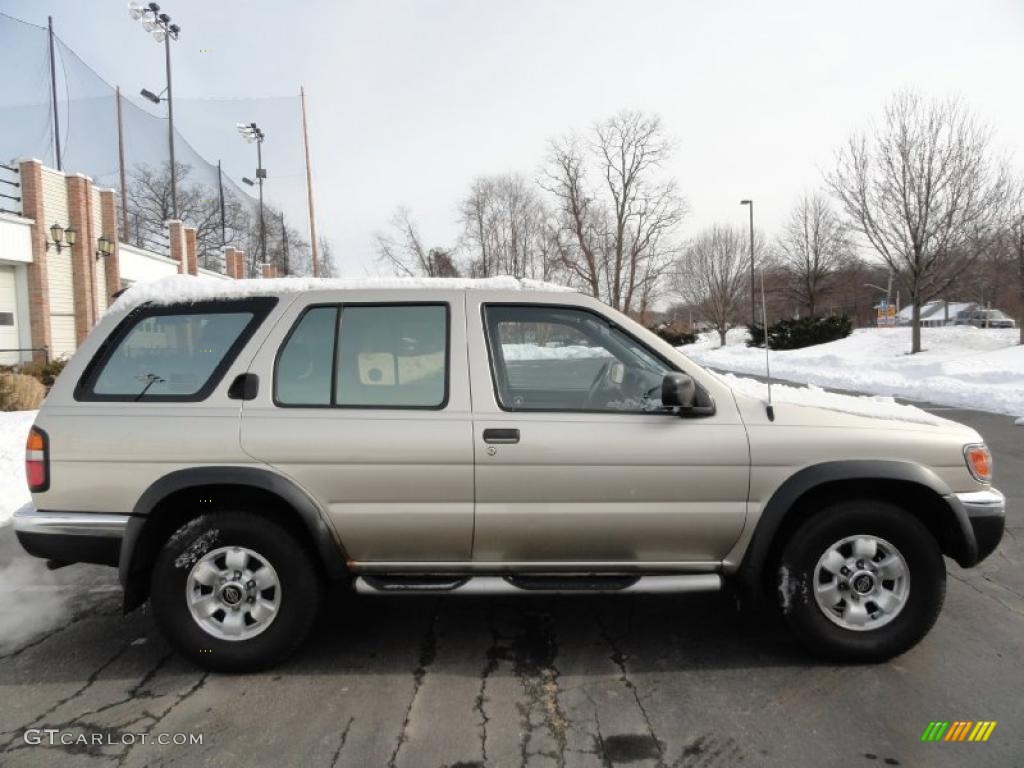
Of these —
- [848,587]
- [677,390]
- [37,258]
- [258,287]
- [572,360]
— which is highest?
[37,258]

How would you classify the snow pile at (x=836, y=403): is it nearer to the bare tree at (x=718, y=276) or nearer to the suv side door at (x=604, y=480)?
the suv side door at (x=604, y=480)

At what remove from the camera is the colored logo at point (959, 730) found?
270 cm

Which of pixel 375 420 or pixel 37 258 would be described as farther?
pixel 37 258

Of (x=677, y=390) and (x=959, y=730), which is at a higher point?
(x=677, y=390)

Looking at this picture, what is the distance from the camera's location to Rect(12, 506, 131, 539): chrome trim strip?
3.18 metres

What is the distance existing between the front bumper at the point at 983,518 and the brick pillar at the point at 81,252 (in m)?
24.8

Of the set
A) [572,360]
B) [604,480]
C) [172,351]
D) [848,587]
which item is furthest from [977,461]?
[172,351]

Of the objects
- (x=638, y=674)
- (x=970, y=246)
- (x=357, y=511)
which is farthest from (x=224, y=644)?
(x=970, y=246)

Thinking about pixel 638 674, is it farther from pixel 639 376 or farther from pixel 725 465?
pixel 639 376

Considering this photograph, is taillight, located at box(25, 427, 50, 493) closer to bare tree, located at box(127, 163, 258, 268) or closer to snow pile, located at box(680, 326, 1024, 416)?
snow pile, located at box(680, 326, 1024, 416)

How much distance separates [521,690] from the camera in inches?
122

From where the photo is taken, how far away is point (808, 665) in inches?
130

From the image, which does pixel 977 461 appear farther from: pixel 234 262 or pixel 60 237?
pixel 234 262

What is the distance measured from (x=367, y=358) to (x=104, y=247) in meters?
23.6
